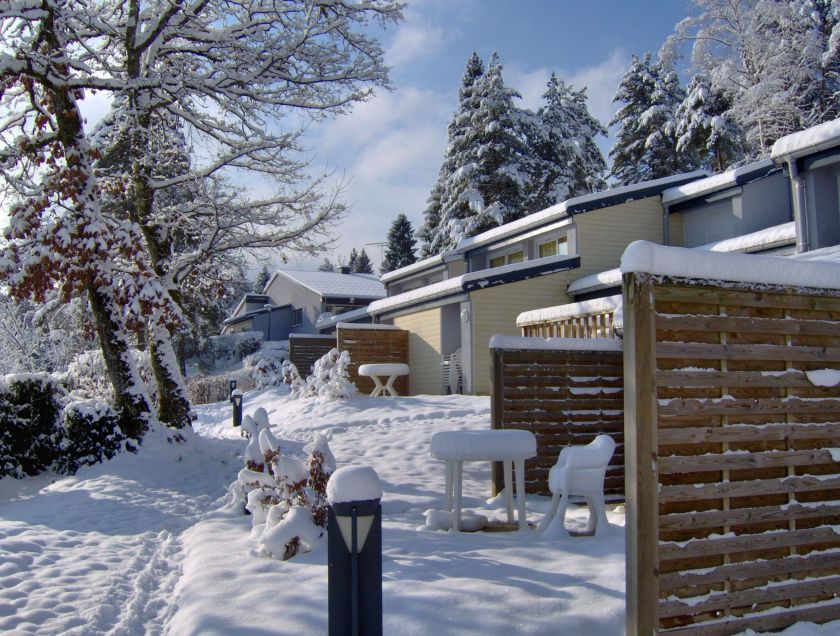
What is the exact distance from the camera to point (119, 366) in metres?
10.7

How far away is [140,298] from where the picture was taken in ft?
33.8

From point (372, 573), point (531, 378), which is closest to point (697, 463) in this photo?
point (372, 573)

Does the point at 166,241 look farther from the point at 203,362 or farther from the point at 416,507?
the point at 203,362

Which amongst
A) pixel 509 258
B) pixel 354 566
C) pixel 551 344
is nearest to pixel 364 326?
pixel 509 258

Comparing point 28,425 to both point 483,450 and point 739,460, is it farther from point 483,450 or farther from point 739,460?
point 739,460

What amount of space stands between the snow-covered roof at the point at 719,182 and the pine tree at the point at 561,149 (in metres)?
16.7

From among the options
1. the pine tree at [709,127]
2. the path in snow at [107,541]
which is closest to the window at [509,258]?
the path in snow at [107,541]

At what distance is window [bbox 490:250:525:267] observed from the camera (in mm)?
21236

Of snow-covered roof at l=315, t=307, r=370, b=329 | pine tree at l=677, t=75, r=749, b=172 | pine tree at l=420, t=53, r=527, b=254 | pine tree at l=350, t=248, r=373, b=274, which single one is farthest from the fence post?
pine tree at l=350, t=248, r=373, b=274

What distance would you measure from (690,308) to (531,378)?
13.4ft

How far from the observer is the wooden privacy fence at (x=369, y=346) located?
19.0m

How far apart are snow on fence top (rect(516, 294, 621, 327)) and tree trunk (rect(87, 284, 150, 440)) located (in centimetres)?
660

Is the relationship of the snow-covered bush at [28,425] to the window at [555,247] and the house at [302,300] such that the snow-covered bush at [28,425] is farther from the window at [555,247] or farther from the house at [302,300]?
the house at [302,300]

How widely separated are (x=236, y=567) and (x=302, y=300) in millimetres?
32456
